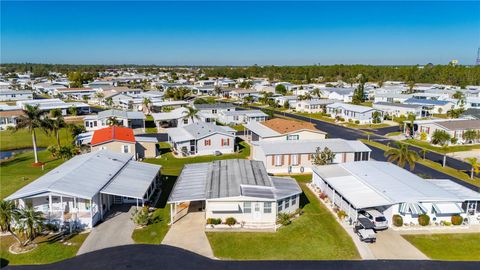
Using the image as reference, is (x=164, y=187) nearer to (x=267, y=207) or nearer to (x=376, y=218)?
(x=267, y=207)

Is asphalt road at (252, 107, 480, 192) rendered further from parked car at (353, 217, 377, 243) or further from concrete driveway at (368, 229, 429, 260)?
parked car at (353, 217, 377, 243)

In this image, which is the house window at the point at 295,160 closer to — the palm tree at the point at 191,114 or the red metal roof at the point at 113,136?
the red metal roof at the point at 113,136

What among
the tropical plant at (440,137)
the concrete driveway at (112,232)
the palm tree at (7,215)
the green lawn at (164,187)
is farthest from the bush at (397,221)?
the tropical plant at (440,137)

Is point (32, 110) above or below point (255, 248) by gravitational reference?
above

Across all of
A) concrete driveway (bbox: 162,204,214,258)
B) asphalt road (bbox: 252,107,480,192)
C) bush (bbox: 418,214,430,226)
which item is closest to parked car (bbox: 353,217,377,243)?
bush (bbox: 418,214,430,226)

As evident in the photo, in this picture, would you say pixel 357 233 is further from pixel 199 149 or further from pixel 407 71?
pixel 407 71

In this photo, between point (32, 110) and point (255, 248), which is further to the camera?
point (32, 110)

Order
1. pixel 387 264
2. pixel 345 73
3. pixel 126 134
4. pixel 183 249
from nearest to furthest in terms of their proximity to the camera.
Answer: pixel 387 264
pixel 183 249
pixel 126 134
pixel 345 73

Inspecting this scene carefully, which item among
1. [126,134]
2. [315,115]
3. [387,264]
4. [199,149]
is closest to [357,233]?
[387,264]

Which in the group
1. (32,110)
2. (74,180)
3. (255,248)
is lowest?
(255,248)
